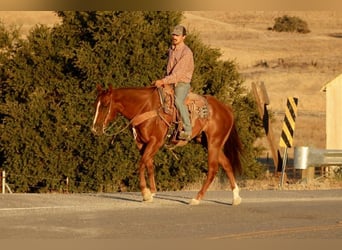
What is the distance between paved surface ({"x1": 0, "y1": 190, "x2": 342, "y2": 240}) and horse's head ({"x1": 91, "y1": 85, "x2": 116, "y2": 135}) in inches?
40.5

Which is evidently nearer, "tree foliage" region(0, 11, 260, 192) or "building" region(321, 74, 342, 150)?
"tree foliage" region(0, 11, 260, 192)

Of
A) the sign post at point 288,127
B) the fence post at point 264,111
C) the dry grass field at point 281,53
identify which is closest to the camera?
the sign post at point 288,127

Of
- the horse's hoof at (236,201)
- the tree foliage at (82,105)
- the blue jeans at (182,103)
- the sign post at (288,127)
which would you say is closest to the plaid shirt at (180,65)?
the blue jeans at (182,103)

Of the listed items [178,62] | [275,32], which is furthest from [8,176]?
[275,32]

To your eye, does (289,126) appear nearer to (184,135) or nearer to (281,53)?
(184,135)

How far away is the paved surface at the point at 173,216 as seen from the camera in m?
9.32

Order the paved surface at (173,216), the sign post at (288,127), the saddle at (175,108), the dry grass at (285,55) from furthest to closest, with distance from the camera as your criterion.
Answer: the dry grass at (285,55), the sign post at (288,127), the saddle at (175,108), the paved surface at (173,216)

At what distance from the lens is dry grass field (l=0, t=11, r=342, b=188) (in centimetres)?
5559

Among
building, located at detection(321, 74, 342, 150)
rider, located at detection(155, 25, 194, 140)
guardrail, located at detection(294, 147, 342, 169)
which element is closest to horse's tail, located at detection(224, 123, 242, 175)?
A: rider, located at detection(155, 25, 194, 140)

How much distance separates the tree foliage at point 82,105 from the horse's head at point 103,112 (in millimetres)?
9133

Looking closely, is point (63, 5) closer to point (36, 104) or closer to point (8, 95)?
point (36, 104)

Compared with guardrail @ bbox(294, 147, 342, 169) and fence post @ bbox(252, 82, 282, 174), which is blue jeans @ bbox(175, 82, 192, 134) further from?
fence post @ bbox(252, 82, 282, 174)

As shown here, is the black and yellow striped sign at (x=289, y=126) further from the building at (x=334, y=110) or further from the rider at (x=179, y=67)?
the building at (x=334, y=110)

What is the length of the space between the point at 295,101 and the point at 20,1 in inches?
649
